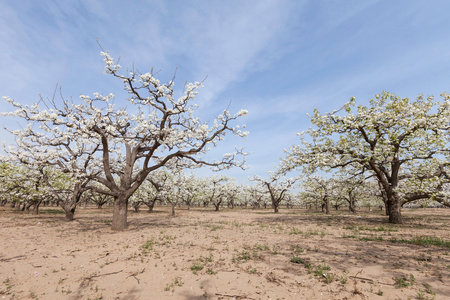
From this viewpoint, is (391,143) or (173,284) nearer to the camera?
(173,284)

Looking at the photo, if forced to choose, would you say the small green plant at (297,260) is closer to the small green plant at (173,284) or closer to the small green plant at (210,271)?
the small green plant at (210,271)

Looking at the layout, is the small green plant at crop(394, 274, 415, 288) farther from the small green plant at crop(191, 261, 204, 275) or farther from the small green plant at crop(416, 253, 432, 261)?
the small green plant at crop(191, 261, 204, 275)

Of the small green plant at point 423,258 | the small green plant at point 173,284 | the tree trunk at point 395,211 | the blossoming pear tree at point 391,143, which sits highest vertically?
the blossoming pear tree at point 391,143

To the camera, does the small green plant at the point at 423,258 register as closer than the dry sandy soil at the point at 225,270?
No

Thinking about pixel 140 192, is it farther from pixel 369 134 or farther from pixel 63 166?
pixel 369 134

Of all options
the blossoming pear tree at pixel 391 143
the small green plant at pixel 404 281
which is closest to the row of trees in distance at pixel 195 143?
the blossoming pear tree at pixel 391 143

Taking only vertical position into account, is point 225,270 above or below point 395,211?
below

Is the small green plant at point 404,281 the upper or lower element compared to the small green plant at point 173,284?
upper

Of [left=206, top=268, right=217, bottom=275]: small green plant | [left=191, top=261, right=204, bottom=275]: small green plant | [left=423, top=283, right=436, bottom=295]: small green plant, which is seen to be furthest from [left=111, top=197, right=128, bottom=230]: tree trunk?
[left=423, top=283, right=436, bottom=295]: small green plant

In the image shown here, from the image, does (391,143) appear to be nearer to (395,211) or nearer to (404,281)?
(395,211)

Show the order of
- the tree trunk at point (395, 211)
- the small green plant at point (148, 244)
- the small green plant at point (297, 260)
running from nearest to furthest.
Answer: the small green plant at point (297, 260)
the small green plant at point (148, 244)
the tree trunk at point (395, 211)

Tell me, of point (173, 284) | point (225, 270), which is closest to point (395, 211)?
point (225, 270)

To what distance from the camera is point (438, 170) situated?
60.4 ft

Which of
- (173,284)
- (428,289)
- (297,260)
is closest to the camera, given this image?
(428,289)
